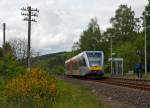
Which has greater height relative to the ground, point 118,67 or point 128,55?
point 128,55

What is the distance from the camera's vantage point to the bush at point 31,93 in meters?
16.1

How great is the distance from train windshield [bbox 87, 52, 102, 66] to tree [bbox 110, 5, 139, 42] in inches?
2902

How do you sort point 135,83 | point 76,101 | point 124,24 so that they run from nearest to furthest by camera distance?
point 76,101 → point 135,83 → point 124,24

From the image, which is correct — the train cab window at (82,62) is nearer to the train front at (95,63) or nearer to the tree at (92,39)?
the train front at (95,63)

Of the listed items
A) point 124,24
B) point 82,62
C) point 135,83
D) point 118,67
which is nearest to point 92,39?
point 124,24

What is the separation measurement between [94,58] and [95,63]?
72 centimetres

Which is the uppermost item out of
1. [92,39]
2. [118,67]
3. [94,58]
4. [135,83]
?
[92,39]

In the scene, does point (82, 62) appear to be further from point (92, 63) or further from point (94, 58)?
point (92, 63)

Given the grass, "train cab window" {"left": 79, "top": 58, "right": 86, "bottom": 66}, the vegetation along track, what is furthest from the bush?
"train cab window" {"left": 79, "top": 58, "right": 86, "bottom": 66}

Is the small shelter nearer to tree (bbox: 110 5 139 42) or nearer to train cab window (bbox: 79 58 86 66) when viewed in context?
train cab window (bbox: 79 58 86 66)

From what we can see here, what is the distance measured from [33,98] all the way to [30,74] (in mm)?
2574

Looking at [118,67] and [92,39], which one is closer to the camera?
[118,67]

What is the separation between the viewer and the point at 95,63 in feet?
181

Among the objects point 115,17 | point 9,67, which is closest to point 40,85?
point 9,67
